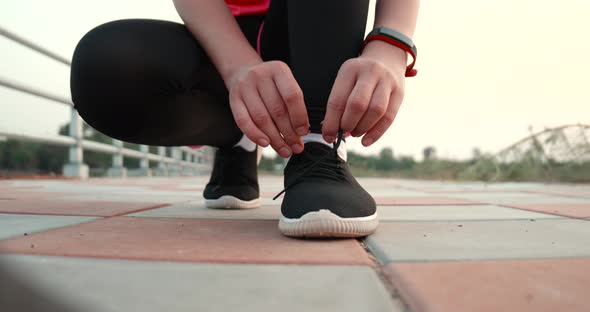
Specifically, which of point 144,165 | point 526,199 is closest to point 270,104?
point 526,199

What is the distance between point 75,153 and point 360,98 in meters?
3.45

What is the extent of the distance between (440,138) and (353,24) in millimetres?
6179

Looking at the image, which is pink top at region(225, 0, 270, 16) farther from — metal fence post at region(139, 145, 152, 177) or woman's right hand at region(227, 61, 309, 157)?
metal fence post at region(139, 145, 152, 177)

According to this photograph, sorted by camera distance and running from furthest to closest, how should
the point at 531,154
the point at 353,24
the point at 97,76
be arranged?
the point at 531,154, the point at 97,76, the point at 353,24

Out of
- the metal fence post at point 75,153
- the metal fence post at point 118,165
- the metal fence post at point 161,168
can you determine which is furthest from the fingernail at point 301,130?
the metal fence post at point 161,168

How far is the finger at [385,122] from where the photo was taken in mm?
652

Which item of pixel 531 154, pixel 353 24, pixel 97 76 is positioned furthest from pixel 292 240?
pixel 531 154

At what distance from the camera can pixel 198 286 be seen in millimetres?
380

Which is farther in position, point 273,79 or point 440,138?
point 440,138

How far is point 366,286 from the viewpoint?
14.9 inches

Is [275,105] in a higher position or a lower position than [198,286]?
higher

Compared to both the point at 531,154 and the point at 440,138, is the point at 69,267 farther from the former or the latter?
the point at 440,138

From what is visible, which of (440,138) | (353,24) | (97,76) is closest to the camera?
(353,24)

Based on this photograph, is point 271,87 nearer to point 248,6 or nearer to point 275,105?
point 275,105
